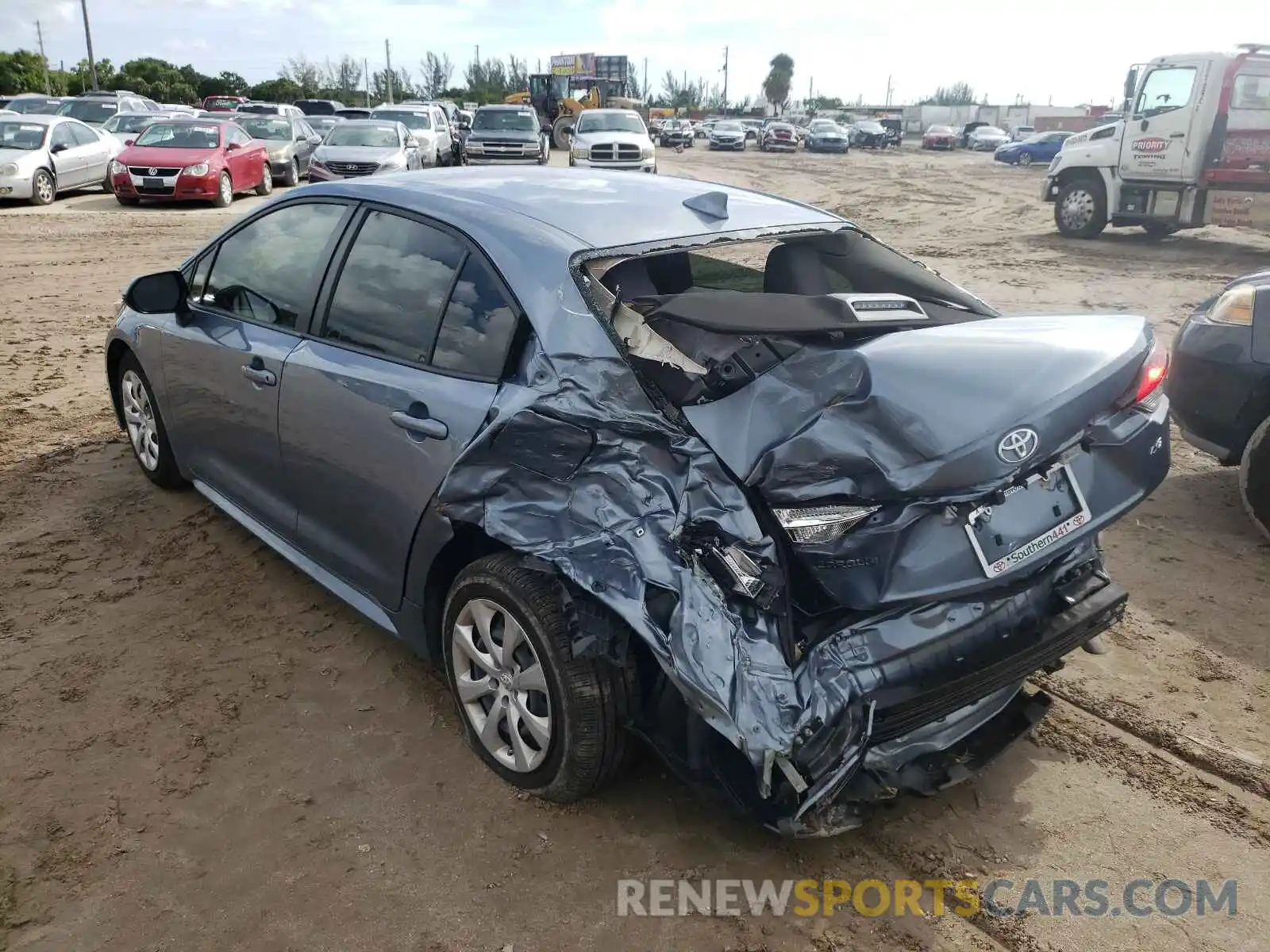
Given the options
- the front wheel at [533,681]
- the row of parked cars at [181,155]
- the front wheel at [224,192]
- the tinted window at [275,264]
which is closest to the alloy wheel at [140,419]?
the tinted window at [275,264]

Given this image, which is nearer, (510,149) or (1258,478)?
(1258,478)

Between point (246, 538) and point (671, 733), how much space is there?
285 cm

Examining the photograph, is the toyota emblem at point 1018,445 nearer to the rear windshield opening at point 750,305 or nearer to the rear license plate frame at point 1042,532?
the rear license plate frame at point 1042,532

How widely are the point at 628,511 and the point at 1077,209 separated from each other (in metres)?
15.6

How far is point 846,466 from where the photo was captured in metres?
2.17

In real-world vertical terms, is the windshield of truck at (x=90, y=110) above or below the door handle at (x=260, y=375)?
above

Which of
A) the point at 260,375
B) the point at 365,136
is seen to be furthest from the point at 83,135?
the point at 260,375

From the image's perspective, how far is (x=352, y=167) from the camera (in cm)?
1681

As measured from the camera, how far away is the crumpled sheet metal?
218 cm

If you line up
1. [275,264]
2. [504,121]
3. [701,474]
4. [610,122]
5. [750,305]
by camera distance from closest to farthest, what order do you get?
[701,474] < [750,305] < [275,264] < [610,122] < [504,121]

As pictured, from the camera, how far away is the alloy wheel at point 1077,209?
15281 millimetres

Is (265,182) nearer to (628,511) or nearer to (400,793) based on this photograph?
(400,793)

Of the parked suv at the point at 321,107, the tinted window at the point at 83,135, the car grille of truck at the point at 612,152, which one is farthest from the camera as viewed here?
the parked suv at the point at 321,107

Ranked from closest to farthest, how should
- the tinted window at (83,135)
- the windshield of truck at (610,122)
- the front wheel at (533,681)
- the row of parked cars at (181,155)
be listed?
the front wheel at (533,681)
the row of parked cars at (181,155)
the tinted window at (83,135)
the windshield of truck at (610,122)
